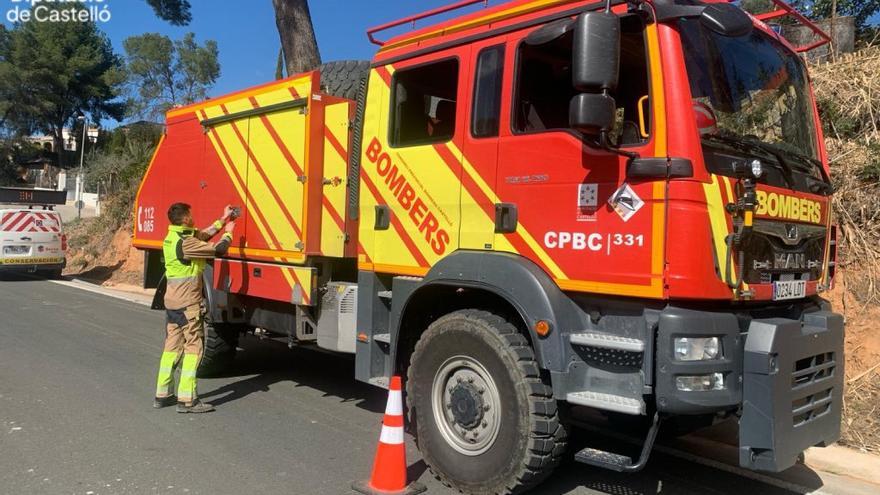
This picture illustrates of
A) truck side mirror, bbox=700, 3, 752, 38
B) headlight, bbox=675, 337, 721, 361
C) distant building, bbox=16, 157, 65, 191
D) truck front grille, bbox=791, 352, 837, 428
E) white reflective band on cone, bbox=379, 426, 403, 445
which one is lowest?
white reflective band on cone, bbox=379, 426, 403, 445

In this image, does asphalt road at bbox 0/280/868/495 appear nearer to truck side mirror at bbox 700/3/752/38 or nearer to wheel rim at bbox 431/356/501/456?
wheel rim at bbox 431/356/501/456

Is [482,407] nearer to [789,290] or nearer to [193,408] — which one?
A: [789,290]

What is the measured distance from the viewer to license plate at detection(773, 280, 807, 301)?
11.5 feet

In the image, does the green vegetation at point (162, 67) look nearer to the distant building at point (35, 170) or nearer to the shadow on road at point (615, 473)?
the distant building at point (35, 170)

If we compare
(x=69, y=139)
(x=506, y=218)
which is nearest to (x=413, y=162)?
(x=506, y=218)

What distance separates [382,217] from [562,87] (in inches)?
61.0

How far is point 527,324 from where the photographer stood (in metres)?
3.53

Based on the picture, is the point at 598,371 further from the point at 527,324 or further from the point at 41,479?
the point at 41,479

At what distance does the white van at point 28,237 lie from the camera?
53.8 ft

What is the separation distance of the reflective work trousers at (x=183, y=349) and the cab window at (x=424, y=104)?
8.62 feet

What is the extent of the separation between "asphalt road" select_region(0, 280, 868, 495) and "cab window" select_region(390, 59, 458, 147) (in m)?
2.20

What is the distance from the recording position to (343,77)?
5.61 metres

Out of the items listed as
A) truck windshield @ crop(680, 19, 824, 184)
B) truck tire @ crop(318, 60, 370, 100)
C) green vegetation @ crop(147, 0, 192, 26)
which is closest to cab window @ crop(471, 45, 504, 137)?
truck windshield @ crop(680, 19, 824, 184)

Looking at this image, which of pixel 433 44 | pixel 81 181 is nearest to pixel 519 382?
pixel 433 44
